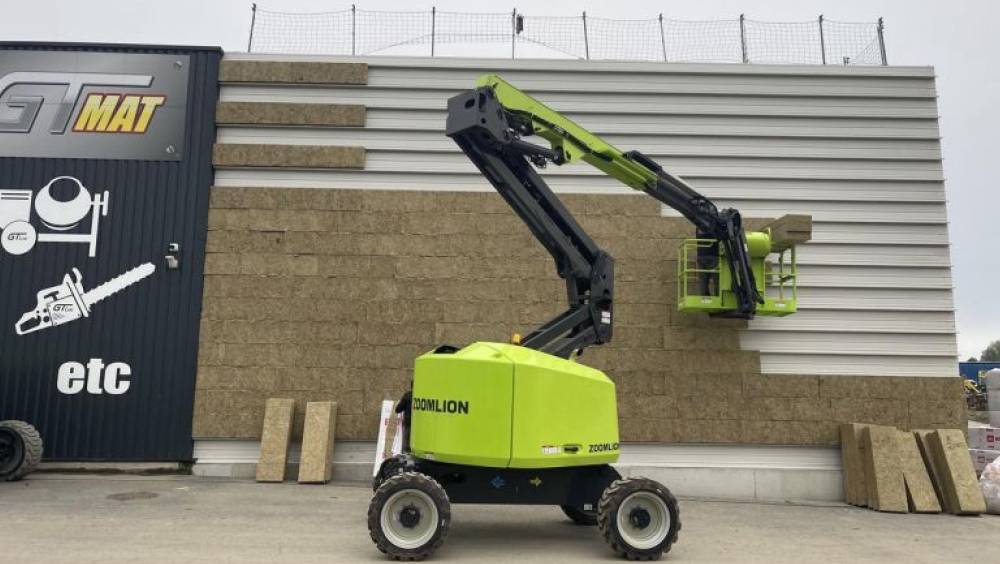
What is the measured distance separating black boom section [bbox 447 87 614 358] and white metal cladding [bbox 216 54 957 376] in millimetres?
3919

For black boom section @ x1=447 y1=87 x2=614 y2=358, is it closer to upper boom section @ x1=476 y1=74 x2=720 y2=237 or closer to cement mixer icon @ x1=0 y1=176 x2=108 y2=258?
upper boom section @ x1=476 y1=74 x2=720 y2=237

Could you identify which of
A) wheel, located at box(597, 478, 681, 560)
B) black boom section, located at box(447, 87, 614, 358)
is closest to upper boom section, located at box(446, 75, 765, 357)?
black boom section, located at box(447, 87, 614, 358)

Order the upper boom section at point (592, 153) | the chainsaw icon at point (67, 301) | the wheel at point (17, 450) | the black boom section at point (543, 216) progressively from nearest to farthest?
1. the black boom section at point (543, 216)
2. the upper boom section at point (592, 153)
3. the wheel at point (17, 450)
4. the chainsaw icon at point (67, 301)

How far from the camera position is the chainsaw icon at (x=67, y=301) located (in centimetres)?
1148

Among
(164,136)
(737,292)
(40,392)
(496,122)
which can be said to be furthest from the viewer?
(164,136)

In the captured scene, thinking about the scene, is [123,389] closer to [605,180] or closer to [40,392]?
[40,392]

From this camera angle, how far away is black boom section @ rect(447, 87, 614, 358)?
786 cm

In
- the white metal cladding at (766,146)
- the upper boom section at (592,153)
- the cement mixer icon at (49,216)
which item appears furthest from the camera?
the white metal cladding at (766,146)

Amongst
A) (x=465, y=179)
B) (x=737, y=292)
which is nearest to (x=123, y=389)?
(x=465, y=179)

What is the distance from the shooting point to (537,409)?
6688 millimetres

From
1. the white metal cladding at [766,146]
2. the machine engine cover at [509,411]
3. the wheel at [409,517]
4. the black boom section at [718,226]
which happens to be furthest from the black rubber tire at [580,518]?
the white metal cladding at [766,146]

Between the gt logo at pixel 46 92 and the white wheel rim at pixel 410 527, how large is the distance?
9.19 metres

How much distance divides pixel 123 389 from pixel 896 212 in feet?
45.0

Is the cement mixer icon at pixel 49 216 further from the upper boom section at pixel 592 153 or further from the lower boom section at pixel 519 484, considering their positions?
the lower boom section at pixel 519 484
